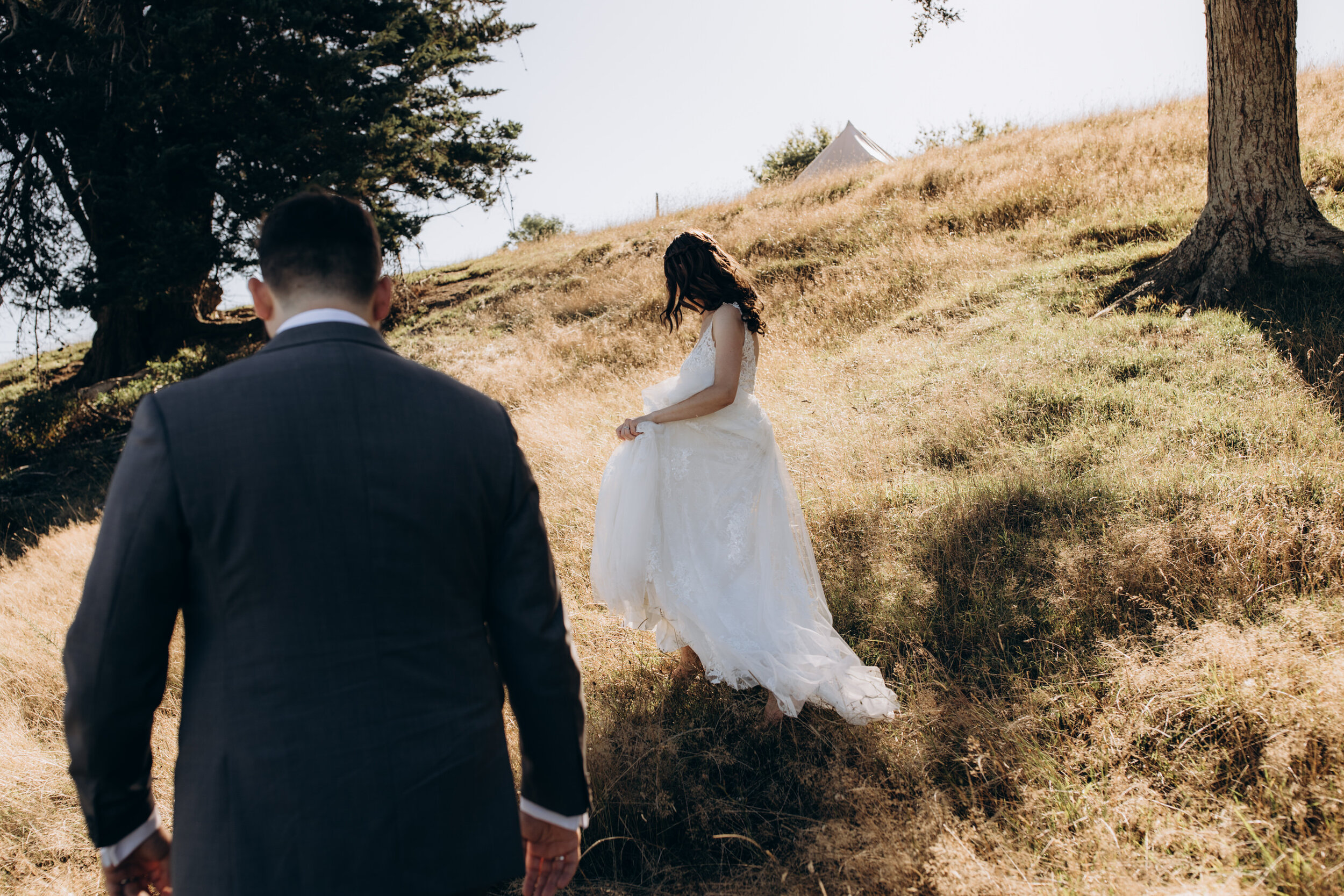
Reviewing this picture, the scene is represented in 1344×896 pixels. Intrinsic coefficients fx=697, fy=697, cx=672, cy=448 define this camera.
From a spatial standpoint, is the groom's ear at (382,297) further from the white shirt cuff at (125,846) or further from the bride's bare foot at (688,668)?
the bride's bare foot at (688,668)

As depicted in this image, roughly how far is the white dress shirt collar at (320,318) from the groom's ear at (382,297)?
0.10 metres

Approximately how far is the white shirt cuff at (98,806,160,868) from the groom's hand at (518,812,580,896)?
2.44ft

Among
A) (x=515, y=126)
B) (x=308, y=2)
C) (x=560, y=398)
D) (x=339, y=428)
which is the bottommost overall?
(x=560, y=398)

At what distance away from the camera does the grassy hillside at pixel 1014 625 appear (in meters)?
2.41

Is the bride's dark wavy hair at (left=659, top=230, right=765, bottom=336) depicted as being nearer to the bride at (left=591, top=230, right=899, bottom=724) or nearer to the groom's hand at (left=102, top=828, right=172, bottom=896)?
the bride at (left=591, top=230, right=899, bottom=724)

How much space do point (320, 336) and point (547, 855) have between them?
50.0 inches

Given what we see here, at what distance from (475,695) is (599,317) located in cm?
1112

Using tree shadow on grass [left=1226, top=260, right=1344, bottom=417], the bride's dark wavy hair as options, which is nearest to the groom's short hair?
the bride's dark wavy hair

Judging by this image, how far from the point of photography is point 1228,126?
22.1 feet

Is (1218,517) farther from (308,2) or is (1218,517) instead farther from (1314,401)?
(308,2)

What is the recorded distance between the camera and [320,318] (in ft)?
4.59

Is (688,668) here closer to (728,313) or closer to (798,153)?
(728,313)

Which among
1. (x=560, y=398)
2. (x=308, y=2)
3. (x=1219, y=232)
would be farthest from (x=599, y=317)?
(x=1219, y=232)

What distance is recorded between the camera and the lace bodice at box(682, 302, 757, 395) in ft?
10.9
